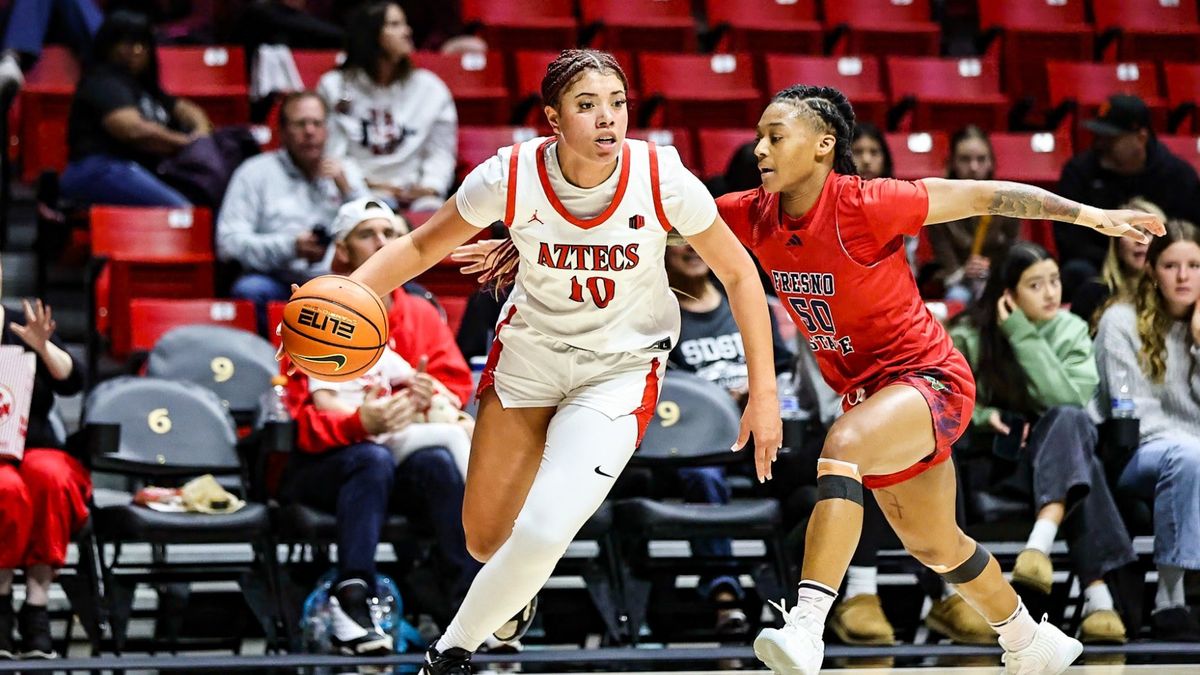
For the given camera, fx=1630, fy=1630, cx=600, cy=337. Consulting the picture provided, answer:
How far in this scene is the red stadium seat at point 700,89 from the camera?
28.2 ft

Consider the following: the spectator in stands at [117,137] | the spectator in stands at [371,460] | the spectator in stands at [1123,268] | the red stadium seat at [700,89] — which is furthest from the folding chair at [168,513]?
the red stadium seat at [700,89]

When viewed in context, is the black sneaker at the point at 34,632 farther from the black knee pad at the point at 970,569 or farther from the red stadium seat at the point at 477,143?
the red stadium seat at the point at 477,143

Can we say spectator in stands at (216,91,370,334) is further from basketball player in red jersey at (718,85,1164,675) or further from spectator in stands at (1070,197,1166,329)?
spectator in stands at (1070,197,1166,329)

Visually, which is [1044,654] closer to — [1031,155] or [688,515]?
[688,515]

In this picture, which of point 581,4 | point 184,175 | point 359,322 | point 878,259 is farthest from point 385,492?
point 581,4

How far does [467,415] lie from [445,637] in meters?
1.66

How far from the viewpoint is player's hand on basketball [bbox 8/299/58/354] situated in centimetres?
548

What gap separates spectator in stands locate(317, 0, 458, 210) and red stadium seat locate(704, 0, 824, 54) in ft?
7.06

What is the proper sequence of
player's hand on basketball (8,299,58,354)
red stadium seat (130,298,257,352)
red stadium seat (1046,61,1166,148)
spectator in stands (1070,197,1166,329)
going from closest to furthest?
player's hand on basketball (8,299,58,354) → spectator in stands (1070,197,1166,329) → red stadium seat (130,298,257,352) → red stadium seat (1046,61,1166,148)

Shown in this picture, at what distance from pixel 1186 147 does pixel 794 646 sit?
18.8 feet

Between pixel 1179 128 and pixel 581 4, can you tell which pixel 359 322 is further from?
pixel 1179 128

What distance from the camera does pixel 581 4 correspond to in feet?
29.8

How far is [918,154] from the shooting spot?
8.12 meters

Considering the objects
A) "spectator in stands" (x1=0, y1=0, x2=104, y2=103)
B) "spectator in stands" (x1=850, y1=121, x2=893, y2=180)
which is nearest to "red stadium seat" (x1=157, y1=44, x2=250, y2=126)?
"spectator in stands" (x1=0, y1=0, x2=104, y2=103)
